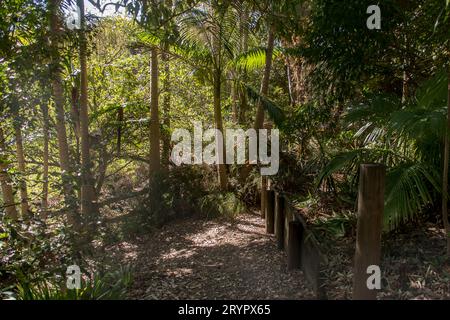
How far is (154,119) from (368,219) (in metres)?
5.70

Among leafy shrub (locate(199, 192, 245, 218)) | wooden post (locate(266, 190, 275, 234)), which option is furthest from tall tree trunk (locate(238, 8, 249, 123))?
wooden post (locate(266, 190, 275, 234))

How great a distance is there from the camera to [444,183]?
3027 millimetres

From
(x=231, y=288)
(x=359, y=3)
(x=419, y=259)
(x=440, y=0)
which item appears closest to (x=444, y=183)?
(x=419, y=259)

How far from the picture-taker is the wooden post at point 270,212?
17.0 feet

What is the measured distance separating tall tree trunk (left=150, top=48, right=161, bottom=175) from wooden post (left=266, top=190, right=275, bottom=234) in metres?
2.98

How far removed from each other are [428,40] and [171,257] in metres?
4.11

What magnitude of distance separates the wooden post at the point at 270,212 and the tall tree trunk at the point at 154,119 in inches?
117

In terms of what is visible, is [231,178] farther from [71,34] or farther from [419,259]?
Result: [419,259]

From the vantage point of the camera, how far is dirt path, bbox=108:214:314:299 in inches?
143

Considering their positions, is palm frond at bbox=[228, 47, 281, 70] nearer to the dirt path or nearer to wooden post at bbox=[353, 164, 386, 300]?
the dirt path

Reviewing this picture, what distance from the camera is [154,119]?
23.9ft

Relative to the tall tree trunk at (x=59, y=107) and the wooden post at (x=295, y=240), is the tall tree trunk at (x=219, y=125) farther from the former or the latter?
the wooden post at (x=295, y=240)

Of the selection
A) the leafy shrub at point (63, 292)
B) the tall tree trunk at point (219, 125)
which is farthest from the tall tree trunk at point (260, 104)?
the leafy shrub at point (63, 292)
